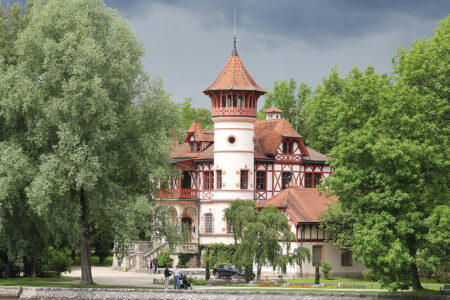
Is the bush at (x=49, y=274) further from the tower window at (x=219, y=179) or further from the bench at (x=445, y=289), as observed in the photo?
the bench at (x=445, y=289)

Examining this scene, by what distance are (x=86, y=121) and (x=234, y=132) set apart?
21.9 m

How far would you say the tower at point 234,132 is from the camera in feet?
199

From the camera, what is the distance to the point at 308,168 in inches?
2554

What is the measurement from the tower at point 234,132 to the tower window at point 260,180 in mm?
1068

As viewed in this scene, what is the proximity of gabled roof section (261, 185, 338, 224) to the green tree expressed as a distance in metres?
14.0

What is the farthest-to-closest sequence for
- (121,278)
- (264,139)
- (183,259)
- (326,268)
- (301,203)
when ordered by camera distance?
(264,139)
(183,259)
(301,203)
(326,268)
(121,278)

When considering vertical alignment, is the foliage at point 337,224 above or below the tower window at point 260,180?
below

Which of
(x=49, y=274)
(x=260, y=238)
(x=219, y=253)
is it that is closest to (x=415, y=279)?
(x=260, y=238)

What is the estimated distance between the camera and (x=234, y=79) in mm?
60906

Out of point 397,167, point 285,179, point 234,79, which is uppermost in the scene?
point 234,79

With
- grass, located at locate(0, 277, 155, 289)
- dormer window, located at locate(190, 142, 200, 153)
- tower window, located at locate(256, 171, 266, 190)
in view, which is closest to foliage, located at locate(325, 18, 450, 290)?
grass, located at locate(0, 277, 155, 289)

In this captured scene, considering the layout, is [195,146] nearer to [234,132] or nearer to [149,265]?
[234,132]

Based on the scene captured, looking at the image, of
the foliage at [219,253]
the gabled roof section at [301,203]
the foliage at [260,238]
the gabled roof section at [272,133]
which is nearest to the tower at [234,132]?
the gabled roof section at [272,133]

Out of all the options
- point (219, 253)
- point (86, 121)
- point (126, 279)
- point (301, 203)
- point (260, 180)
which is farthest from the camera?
point (260, 180)
